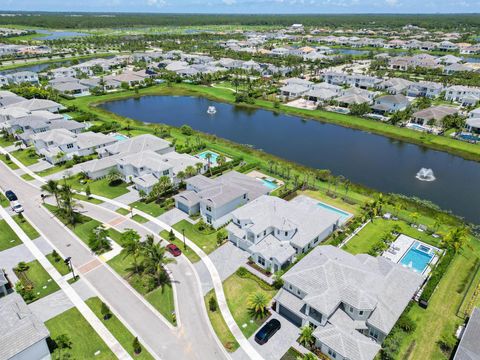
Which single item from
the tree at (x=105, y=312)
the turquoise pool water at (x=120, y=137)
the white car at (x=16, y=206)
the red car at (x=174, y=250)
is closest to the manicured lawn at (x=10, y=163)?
the white car at (x=16, y=206)

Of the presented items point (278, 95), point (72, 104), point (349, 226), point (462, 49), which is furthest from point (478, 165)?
point (462, 49)

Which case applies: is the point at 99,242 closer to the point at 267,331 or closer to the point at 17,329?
the point at 17,329

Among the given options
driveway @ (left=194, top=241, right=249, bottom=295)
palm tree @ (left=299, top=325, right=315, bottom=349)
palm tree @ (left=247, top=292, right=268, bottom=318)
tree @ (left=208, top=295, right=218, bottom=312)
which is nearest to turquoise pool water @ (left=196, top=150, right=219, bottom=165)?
driveway @ (left=194, top=241, right=249, bottom=295)

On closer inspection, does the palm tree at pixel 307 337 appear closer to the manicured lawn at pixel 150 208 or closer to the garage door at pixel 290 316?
the garage door at pixel 290 316

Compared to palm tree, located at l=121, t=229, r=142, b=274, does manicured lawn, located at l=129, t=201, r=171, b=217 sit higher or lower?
lower

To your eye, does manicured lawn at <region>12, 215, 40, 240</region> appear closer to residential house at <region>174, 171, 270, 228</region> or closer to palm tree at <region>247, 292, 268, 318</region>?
residential house at <region>174, 171, 270, 228</region>

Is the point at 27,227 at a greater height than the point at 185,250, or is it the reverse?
the point at 185,250

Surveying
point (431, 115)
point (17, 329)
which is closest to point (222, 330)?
point (17, 329)
